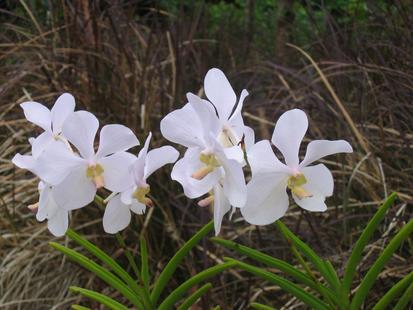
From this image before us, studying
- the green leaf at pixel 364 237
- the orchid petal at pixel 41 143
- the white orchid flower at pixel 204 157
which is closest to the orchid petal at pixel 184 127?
the white orchid flower at pixel 204 157

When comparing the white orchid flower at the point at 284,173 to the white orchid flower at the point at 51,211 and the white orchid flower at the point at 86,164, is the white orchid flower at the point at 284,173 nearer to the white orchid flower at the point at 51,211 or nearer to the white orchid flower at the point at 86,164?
the white orchid flower at the point at 86,164

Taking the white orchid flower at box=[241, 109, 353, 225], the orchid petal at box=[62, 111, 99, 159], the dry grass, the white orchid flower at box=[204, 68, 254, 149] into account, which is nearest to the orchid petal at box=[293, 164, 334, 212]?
the white orchid flower at box=[241, 109, 353, 225]

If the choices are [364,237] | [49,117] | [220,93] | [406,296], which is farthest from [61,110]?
[406,296]

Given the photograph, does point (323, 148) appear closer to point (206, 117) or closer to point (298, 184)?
point (298, 184)

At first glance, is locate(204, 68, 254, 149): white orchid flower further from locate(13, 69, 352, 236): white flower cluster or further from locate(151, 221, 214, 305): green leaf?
locate(151, 221, 214, 305): green leaf

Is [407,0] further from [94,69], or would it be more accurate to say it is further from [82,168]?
[82,168]

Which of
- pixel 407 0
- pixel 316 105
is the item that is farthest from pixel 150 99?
pixel 407 0

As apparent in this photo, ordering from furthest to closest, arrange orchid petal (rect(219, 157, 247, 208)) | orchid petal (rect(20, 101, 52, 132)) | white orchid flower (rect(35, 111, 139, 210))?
orchid petal (rect(20, 101, 52, 132)) < white orchid flower (rect(35, 111, 139, 210)) < orchid petal (rect(219, 157, 247, 208))
